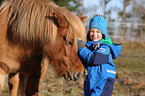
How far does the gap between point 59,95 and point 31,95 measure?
57cm

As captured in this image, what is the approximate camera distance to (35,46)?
2670 mm

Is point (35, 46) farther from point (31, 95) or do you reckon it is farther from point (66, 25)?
point (31, 95)

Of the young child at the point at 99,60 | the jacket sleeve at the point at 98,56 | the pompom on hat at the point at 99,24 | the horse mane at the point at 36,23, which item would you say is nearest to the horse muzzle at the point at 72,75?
the young child at the point at 99,60

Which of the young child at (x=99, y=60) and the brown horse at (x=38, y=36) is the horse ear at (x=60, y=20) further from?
the young child at (x=99, y=60)

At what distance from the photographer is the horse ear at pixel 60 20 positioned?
90.7 inches

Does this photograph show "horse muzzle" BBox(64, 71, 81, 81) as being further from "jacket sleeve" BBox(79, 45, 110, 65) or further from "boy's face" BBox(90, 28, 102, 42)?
"boy's face" BBox(90, 28, 102, 42)

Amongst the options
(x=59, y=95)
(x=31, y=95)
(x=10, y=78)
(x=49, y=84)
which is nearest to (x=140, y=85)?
(x=59, y=95)

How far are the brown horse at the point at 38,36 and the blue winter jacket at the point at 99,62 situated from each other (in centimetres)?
26

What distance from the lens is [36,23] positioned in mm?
2457

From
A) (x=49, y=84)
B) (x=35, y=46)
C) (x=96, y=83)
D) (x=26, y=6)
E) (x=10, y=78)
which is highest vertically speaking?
(x=26, y=6)

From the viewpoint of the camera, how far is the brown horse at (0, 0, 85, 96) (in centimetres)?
239

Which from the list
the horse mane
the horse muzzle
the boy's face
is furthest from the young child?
the horse mane

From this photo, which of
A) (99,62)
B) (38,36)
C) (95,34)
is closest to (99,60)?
(99,62)

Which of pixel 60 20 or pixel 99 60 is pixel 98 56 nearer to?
pixel 99 60
